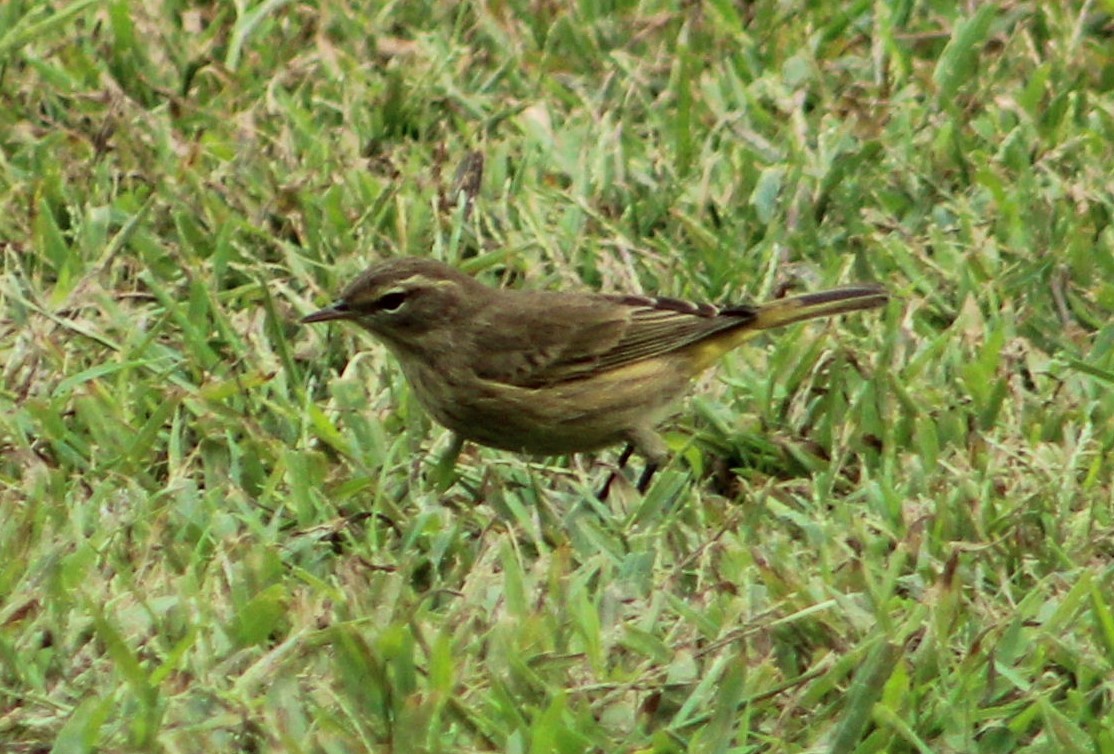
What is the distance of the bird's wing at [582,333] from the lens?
680 cm

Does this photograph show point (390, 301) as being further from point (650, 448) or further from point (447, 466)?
point (650, 448)

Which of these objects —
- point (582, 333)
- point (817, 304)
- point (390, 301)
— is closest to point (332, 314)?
point (390, 301)

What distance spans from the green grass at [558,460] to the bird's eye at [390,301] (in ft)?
0.93

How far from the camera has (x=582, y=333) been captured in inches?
272

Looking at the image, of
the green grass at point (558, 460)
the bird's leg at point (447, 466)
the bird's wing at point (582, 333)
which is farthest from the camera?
the bird's wing at point (582, 333)

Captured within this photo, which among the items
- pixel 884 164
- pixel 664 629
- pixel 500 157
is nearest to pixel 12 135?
pixel 500 157

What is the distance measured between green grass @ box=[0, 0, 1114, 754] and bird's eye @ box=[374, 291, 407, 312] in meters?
0.28

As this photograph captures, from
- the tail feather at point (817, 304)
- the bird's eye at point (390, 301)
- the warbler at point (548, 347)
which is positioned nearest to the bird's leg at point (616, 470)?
the warbler at point (548, 347)

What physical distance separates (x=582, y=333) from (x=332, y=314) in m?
0.78

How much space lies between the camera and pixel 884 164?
804 cm

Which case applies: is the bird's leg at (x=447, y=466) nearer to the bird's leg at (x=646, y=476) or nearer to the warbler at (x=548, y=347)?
the warbler at (x=548, y=347)

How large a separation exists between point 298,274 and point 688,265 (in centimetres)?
128

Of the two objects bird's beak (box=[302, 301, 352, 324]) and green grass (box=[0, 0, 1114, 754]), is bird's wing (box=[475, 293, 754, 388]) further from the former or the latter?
bird's beak (box=[302, 301, 352, 324])

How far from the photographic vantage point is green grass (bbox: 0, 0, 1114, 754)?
510cm
